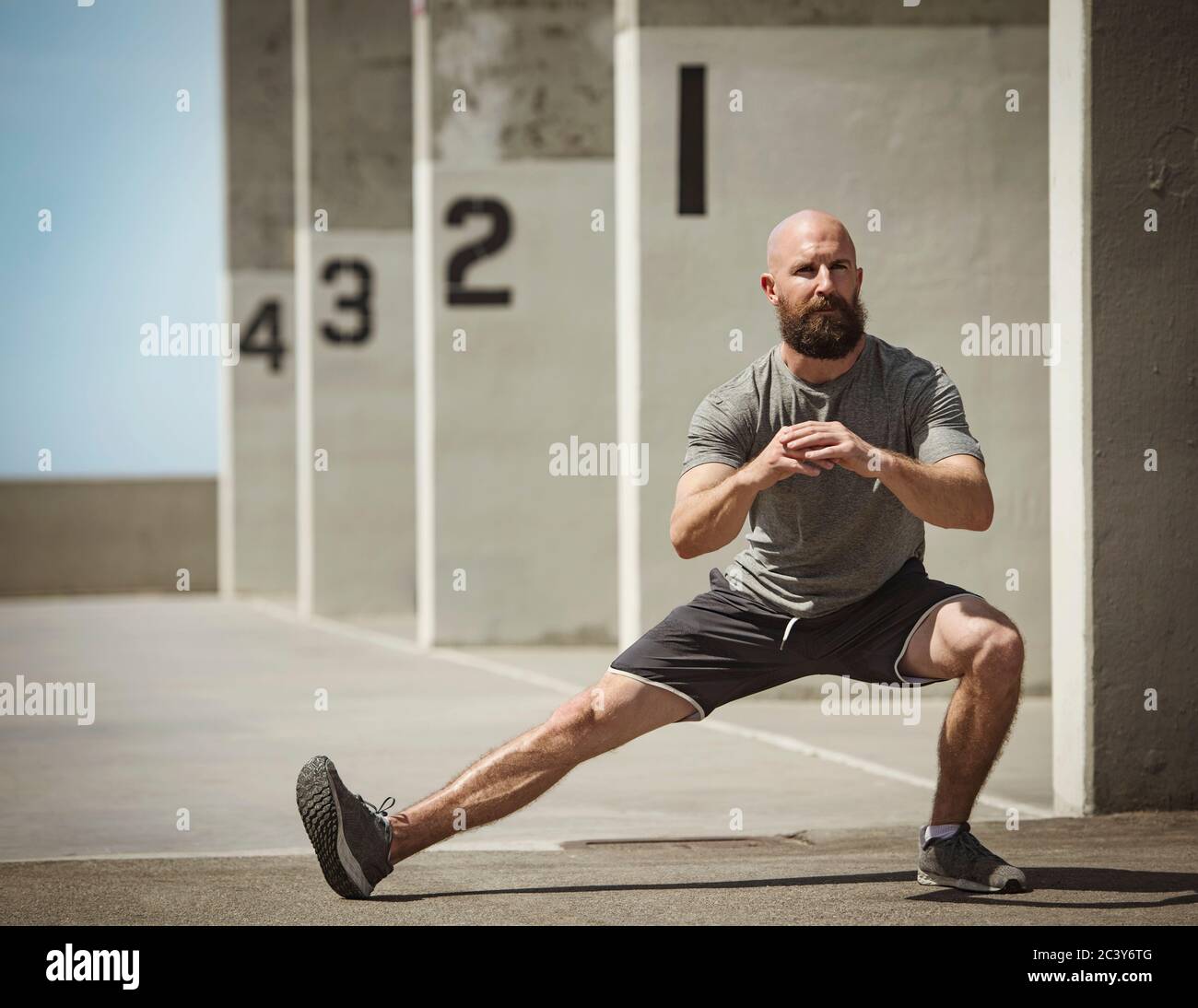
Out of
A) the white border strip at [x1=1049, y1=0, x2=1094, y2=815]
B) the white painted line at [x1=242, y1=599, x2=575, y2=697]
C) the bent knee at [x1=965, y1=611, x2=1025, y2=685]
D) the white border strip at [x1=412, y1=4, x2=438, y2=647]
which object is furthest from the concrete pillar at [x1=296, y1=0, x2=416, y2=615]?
the bent knee at [x1=965, y1=611, x2=1025, y2=685]

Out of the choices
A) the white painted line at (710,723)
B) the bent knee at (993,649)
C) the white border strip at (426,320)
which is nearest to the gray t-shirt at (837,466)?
the bent knee at (993,649)

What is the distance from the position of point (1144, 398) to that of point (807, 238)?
2.17 metres

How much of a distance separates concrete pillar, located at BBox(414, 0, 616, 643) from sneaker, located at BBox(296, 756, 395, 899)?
11.5 m

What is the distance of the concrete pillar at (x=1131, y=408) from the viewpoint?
745 centimetres

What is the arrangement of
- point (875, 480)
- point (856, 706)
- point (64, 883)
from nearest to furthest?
point (875, 480)
point (64, 883)
point (856, 706)

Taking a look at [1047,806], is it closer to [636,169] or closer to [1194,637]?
[1194,637]

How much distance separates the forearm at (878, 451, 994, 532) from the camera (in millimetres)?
5496

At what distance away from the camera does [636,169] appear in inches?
498

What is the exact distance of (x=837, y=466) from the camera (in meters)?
5.87

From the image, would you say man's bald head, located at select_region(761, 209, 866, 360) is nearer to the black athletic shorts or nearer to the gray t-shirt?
the gray t-shirt

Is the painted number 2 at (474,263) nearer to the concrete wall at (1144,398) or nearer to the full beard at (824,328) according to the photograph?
the concrete wall at (1144,398)

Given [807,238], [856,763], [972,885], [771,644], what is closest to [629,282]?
[856,763]
